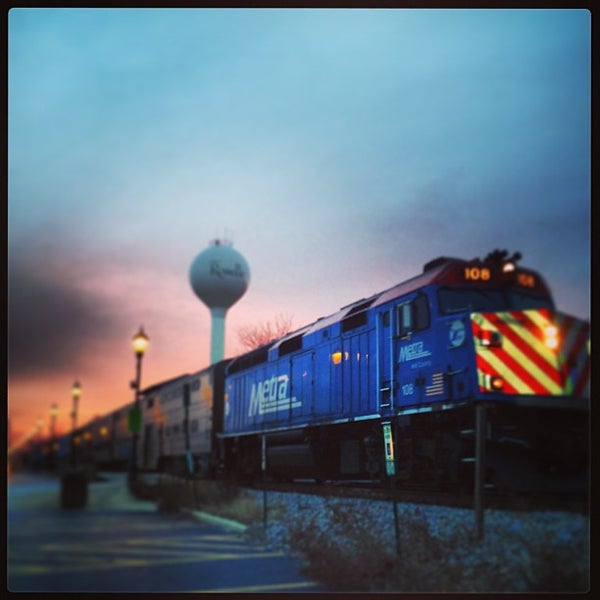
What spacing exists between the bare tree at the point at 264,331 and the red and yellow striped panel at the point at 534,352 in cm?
185

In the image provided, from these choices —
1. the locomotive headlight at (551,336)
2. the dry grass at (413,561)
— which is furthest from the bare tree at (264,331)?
the locomotive headlight at (551,336)

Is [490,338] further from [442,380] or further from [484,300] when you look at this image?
[442,380]

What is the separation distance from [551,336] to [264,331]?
→ 274cm

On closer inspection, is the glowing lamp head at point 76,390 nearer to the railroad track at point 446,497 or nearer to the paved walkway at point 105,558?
the paved walkway at point 105,558

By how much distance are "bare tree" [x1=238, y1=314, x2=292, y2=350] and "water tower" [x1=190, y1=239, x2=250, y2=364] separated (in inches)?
14.5

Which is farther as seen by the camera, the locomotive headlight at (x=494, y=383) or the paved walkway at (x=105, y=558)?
the paved walkway at (x=105, y=558)

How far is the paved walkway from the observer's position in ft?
18.2

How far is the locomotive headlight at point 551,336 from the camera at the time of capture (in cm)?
545

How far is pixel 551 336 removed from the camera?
5.52 meters

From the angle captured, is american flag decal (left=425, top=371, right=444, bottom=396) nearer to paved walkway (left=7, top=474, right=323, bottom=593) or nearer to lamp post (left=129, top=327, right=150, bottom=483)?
paved walkway (left=7, top=474, right=323, bottom=593)

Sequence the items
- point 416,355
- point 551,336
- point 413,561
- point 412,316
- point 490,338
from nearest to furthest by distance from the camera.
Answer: point 551,336, point 413,561, point 490,338, point 416,355, point 412,316

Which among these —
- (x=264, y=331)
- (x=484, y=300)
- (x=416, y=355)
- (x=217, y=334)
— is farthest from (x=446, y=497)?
(x=217, y=334)
